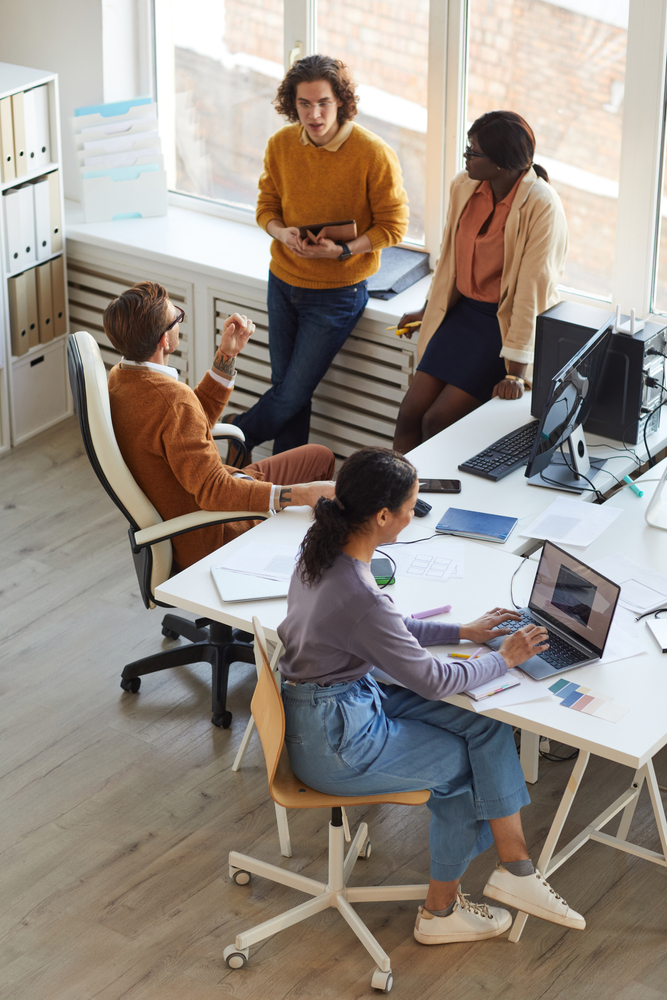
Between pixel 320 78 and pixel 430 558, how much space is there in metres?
1.79

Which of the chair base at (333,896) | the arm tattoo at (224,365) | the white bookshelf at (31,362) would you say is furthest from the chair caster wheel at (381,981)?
the white bookshelf at (31,362)

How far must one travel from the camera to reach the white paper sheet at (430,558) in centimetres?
269

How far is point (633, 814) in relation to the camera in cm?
285

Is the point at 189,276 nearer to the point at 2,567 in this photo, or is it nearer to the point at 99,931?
the point at 2,567

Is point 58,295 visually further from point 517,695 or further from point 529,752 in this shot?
point 517,695

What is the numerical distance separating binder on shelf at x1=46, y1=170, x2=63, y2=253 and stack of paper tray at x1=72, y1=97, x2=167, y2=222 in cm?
21

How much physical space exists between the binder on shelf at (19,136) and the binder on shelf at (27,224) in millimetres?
75

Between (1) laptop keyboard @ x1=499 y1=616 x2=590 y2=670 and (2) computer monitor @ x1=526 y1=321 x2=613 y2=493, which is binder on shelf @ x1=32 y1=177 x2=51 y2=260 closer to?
(2) computer monitor @ x1=526 y1=321 x2=613 y2=493

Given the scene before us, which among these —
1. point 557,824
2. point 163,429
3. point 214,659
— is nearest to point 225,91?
point 163,429

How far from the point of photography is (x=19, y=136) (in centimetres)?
438

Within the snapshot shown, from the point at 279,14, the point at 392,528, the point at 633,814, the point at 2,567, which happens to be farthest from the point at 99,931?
the point at 279,14

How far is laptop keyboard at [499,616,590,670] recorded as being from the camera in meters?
2.35

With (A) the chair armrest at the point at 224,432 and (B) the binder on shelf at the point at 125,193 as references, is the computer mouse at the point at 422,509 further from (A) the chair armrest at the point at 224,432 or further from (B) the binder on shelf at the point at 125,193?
(B) the binder on shelf at the point at 125,193

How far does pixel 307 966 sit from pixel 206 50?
3870 millimetres
